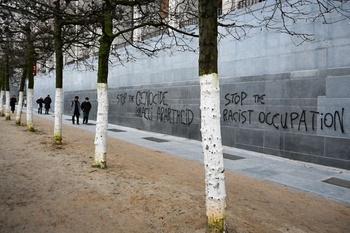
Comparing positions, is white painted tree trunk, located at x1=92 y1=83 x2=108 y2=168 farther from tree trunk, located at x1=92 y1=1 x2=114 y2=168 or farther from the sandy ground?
the sandy ground

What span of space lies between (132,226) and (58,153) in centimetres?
507

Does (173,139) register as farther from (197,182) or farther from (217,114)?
(217,114)

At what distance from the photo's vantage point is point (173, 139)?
39.4ft

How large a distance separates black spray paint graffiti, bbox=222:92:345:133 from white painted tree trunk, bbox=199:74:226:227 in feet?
17.4

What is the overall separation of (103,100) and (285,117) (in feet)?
17.3

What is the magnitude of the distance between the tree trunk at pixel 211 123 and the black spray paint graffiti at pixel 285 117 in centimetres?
532

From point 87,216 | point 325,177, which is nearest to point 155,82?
point 325,177

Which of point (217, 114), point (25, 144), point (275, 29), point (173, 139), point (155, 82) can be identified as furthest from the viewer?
point (155, 82)

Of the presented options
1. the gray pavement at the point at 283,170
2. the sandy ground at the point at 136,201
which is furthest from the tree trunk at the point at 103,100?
the gray pavement at the point at 283,170

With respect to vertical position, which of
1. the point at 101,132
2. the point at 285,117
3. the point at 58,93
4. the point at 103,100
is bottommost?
the point at 101,132

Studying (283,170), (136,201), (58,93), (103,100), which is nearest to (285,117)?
(283,170)

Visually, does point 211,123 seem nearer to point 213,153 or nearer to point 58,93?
point 213,153

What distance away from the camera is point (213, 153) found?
334 centimetres

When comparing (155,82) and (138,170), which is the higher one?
(155,82)
